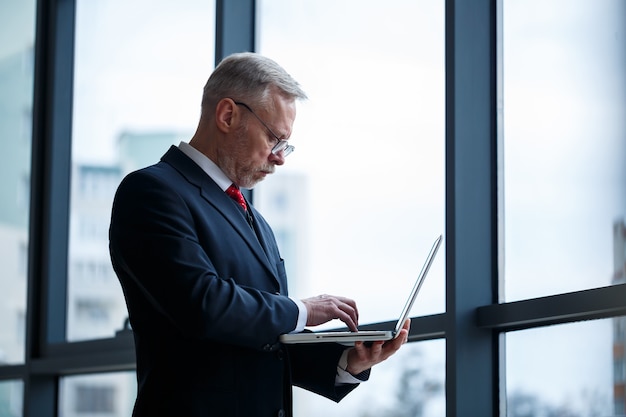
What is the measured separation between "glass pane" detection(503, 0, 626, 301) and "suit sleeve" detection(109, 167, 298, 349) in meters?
0.75

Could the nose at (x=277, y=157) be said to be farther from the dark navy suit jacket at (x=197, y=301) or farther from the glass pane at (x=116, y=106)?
the glass pane at (x=116, y=106)

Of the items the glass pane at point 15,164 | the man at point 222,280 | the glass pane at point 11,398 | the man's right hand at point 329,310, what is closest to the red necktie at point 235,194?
the man at point 222,280

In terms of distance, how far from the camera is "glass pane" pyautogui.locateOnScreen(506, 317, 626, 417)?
237 centimetres

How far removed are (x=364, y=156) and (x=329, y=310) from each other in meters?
1.10

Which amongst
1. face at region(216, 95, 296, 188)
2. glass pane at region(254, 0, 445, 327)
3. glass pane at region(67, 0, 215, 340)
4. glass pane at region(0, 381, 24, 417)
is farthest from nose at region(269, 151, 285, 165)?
glass pane at region(0, 381, 24, 417)

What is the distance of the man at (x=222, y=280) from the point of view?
206cm

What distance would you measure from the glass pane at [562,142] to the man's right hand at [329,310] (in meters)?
0.62

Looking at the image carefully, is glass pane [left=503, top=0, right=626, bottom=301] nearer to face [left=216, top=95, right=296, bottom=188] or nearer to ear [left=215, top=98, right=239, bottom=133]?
face [left=216, top=95, right=296, bottom=188]

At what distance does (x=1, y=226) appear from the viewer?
495 centimetres

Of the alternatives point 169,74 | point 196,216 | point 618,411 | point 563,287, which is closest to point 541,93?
point 563,287

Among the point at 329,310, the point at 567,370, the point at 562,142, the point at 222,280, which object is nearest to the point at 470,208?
the point at 562,142

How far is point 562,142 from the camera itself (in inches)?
102

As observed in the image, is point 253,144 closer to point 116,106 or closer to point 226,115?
point 226,115

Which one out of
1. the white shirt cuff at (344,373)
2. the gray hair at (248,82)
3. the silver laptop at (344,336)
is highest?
the gray hair at (248,82)
